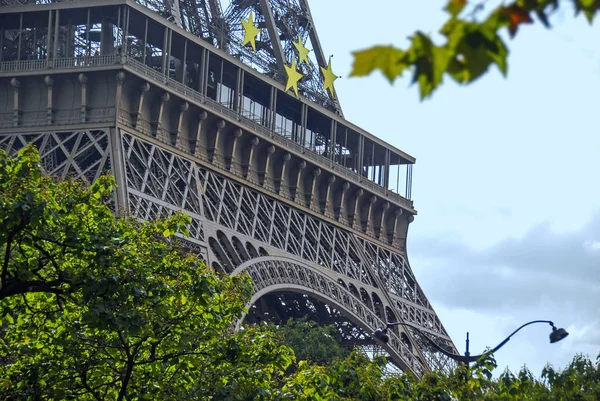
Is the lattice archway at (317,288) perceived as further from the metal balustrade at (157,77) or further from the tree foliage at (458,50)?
the tree foliage at (458,50)

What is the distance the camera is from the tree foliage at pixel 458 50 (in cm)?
723

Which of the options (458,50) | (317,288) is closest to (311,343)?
(317,288)

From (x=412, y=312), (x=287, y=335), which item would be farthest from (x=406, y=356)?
(x=287, y=335)

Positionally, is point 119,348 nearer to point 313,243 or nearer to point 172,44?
point 172,44

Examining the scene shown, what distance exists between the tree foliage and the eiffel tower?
5172 cm

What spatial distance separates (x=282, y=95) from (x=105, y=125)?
17103mm

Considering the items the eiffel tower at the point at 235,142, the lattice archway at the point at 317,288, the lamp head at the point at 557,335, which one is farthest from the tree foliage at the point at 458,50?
the lattice archway at the point at 317,288

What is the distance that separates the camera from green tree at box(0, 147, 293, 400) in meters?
26.5

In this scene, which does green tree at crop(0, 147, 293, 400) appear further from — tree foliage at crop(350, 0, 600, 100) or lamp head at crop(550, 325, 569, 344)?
tree foliage at crop(350, 0, 600, 100)

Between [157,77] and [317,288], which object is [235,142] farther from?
[317,288]

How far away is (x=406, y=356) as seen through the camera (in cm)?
8225

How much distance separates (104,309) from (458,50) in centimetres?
1997

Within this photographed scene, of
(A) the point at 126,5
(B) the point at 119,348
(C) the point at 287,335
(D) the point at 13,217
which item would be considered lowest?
(B) the point at 119,348

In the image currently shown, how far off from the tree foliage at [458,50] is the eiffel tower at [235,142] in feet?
170
